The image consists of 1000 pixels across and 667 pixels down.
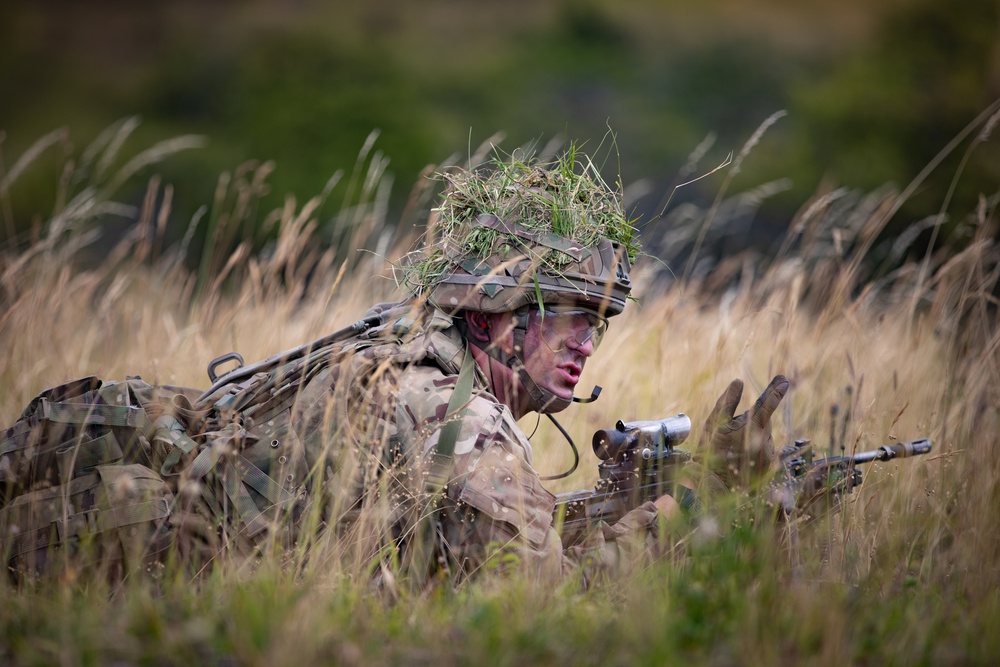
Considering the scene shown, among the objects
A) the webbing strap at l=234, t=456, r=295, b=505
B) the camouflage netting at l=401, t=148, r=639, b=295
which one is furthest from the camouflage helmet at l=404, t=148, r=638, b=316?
the webbing strap at l=234, t=456, r=295, b=505

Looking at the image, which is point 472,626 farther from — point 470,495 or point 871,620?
point 871,620

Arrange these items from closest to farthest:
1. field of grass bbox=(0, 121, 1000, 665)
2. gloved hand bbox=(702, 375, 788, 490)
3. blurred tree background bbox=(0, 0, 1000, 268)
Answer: field of grass bbox=(0, 121, 1000, 665) < gloved hand bbox=(702, 375, 788, 490) < blurred tree background bbox=(0, 0, 1000, 268)

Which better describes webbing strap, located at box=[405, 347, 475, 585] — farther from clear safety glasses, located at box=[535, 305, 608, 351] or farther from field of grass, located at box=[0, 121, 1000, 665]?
clear safety glasses, located at box=[535, 305, 608, 351]

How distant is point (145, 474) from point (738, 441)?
6.73 ft

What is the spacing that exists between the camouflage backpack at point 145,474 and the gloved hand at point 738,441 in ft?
4.46

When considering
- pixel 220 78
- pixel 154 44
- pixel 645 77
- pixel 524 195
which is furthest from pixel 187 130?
pixel 524 195

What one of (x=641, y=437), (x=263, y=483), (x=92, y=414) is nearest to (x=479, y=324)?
(x=641, y=437)

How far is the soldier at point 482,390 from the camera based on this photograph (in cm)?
294

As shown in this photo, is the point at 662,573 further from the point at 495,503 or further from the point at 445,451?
the point at 445,451

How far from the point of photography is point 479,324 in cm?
333

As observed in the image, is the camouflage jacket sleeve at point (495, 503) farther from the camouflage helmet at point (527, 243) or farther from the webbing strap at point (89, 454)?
the webbing strap at point (89, 454)

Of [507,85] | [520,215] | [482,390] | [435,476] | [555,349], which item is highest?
[507,85]

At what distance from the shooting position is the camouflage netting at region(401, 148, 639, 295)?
10.8ft

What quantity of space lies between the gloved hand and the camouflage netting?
73 centimetres
